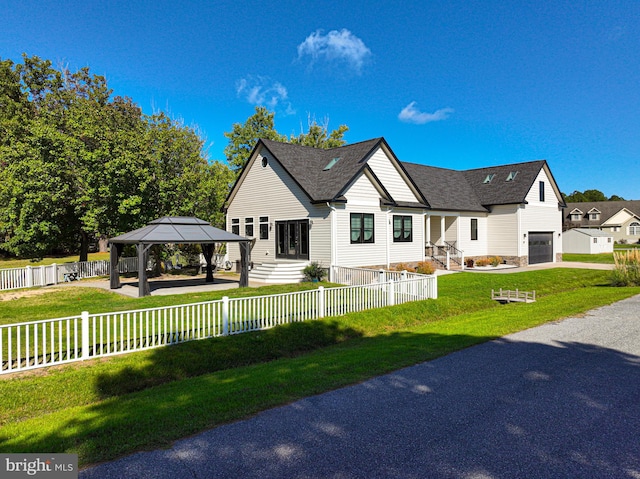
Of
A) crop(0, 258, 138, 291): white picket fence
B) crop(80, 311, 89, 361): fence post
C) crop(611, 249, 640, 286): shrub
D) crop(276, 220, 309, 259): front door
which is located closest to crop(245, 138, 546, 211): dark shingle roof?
crop(276, 220, 309, 259): front door

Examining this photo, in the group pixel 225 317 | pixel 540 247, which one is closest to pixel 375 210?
pixel 225 317

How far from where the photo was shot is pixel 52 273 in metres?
19.4

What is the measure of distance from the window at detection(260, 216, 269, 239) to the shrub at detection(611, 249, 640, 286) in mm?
18053

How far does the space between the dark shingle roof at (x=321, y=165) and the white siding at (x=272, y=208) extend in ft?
1.71

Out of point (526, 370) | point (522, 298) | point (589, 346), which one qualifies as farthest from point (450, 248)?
point (526, 370)

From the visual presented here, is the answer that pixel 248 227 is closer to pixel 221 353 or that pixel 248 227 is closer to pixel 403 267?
pixel 403 267

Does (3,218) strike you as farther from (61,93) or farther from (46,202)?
(61,93)

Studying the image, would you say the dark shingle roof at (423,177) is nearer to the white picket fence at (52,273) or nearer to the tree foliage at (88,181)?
the tree foliage at (88,181)

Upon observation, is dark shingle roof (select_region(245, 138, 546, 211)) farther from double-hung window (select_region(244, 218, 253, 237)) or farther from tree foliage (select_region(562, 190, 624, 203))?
tree foliage (select_region(562, 190, 624, 203))

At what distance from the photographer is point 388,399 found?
556cm

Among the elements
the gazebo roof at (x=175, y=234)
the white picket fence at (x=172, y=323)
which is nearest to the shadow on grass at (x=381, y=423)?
the white picket fence at (x=172, y=323)

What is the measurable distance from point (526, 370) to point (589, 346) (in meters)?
2.63

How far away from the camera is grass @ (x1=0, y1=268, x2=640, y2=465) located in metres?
4.77

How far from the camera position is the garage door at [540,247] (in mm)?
30203
